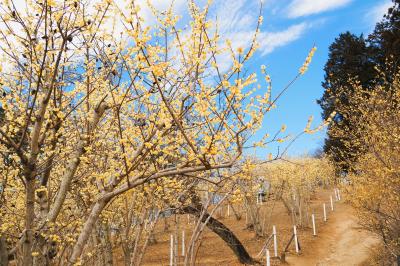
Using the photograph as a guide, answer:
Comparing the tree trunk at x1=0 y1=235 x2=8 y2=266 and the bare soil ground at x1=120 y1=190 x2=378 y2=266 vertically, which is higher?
the tree trunk at x1=0 y1=235 x2=8 y2=266

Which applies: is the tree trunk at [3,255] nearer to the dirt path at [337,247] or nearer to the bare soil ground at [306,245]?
the bare soil ground at [306,245]

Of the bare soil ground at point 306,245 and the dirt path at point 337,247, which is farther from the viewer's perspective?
the bare soil ground at point 306,245

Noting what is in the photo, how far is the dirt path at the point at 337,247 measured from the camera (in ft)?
57.9

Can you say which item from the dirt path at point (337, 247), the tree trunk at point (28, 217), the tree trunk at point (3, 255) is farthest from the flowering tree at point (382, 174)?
the tree trunk at point (3, 255)

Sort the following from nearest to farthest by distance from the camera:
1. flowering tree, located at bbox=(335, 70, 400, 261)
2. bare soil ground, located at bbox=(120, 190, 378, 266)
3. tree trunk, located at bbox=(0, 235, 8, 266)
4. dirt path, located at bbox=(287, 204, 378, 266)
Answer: tree trunk, located at bbox=(0, 235, 8, 266)
flowering tree, located at bbox=(335, 70, 400, 261)
dirt path, located at bbox=(287, 204, 378, 266)
bare soil ground, located at bbox=(120, 190, 378, 266)

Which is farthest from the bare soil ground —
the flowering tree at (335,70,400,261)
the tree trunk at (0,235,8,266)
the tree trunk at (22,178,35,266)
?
the tree trunk at (22,178,35,266)

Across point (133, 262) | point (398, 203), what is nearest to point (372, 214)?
point (398, 203)

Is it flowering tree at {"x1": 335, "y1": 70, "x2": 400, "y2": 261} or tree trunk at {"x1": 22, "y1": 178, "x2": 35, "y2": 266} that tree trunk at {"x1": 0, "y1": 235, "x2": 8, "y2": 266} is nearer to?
tree trunk at {"x1": 22, "y1": 178, "x2": 35, "y2": 266}

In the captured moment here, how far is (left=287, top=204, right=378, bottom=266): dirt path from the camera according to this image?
1764cm

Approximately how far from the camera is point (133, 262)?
6.99 m

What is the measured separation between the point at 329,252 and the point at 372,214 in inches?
235

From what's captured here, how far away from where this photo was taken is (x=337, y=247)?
66.0 feet

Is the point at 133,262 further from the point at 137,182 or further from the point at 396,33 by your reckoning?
the point at 396,33

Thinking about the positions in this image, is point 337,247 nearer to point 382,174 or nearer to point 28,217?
point 382,174
